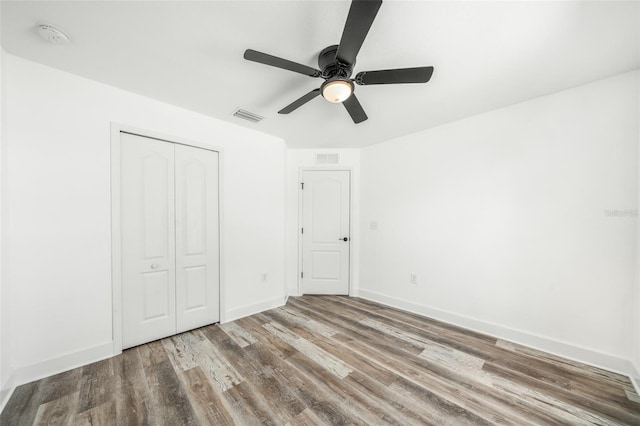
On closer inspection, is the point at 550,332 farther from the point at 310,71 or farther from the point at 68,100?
the point at 68,100

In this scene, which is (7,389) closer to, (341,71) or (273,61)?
(273,61)

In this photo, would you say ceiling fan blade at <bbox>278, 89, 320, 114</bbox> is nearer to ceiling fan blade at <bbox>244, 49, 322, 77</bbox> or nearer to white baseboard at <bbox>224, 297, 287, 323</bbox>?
ceiling fan blade at <bbox>244, 49, 322, 77</bbox>

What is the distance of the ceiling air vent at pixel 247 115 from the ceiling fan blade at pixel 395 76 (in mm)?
1579

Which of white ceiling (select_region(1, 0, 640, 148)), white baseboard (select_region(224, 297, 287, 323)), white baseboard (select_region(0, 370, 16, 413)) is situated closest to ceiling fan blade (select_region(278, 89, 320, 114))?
white ceiling (select_region(1, 0, 640, 148))

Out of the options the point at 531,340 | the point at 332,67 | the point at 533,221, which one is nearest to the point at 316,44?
the point at 332,67

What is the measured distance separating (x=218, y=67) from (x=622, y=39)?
2.97m

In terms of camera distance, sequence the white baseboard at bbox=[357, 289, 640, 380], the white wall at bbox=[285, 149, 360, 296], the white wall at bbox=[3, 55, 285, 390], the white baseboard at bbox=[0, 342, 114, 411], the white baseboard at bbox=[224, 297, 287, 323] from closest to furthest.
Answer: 1. the white baseboard at bbox=[0, 342, 114, 411]
2. the white wall at bbox=[3, 55, 285, 390]
3. the white baseboard at bbox=[357, 289, 640, 380]
4. the white baseboard at bbox=[224, 297, 287, 323]
5. the white wall at bbox=[285, 149, 360, 296]

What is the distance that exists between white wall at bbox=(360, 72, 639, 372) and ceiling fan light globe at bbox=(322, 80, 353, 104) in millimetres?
2044

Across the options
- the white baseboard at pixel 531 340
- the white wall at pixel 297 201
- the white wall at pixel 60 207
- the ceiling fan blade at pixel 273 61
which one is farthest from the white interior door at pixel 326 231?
the ceiling fan blade at pixel 273 61

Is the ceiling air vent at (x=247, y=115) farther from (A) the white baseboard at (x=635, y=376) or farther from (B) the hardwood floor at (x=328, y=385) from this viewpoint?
(A) the white baseboard at (x=635, y=376)

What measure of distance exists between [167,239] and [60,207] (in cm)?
86

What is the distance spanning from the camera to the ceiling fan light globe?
158 cm

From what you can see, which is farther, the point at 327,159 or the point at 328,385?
the point at 327,159

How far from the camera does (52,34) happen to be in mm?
1550
